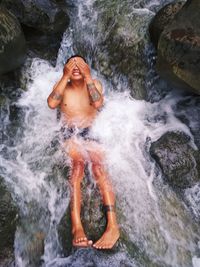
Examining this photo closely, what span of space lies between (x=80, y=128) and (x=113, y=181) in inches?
37.7

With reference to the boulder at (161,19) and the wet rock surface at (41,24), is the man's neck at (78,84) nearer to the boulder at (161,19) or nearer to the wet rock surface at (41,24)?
the wet rock surface at (41,24)

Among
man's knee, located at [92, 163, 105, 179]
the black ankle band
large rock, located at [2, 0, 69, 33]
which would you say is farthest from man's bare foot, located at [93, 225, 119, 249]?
large rock, located at [2, 0, 69, 33]

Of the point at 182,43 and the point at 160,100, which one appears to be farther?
the point at 160,100

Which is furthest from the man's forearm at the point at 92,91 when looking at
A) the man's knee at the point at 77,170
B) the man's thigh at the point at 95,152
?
the man's knee at the point at 77,170

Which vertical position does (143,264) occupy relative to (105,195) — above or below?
below

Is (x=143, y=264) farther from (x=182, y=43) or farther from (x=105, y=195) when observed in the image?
(x=182, y=43)

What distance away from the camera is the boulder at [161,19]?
23.1 ft

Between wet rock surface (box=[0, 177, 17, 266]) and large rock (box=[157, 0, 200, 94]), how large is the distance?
122 inches

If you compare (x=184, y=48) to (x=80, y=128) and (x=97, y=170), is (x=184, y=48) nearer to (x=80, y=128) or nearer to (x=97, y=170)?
(x=80, y=128)

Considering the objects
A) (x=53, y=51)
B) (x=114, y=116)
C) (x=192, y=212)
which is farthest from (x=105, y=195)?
(x=53, y=51)

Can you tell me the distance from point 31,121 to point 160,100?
228 centimetres

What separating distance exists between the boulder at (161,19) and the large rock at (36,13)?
1722 mm

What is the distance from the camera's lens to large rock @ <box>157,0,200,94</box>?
605 cm

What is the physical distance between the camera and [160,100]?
23.7ft
